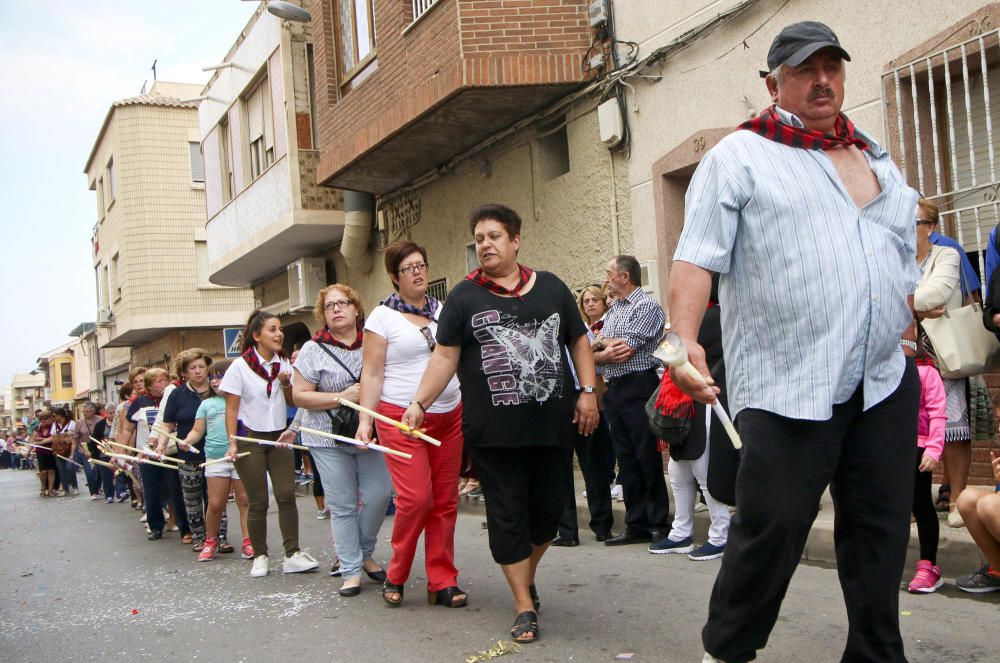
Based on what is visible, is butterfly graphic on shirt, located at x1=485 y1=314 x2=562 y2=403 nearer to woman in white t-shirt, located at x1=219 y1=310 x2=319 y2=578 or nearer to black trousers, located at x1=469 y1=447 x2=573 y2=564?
black trousers, located at x1=469 y1=447 x2=573 y2=564

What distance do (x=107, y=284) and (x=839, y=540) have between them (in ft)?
127

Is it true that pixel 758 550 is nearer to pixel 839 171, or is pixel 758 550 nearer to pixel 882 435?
pixel 882 435

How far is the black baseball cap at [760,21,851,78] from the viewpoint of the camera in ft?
10.3

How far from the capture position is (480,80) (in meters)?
11.2

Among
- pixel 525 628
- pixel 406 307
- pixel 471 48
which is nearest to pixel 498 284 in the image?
pixel 406 307

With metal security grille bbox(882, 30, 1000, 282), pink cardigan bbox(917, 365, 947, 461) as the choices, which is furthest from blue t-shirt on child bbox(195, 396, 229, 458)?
metal security grille bbox(882, 30, 1000, 282)

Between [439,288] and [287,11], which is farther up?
[287,11]

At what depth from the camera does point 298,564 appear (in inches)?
287

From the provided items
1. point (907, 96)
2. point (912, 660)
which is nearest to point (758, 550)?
point (912, 660)

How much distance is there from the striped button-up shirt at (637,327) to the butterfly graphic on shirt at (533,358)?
7.16ft

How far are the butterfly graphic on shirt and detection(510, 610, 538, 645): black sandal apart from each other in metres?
1.02

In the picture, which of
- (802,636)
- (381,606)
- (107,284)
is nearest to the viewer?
(802,636)

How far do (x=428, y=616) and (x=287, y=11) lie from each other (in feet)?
43.6

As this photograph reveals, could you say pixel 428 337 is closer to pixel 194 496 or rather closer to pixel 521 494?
pixel 521 494
